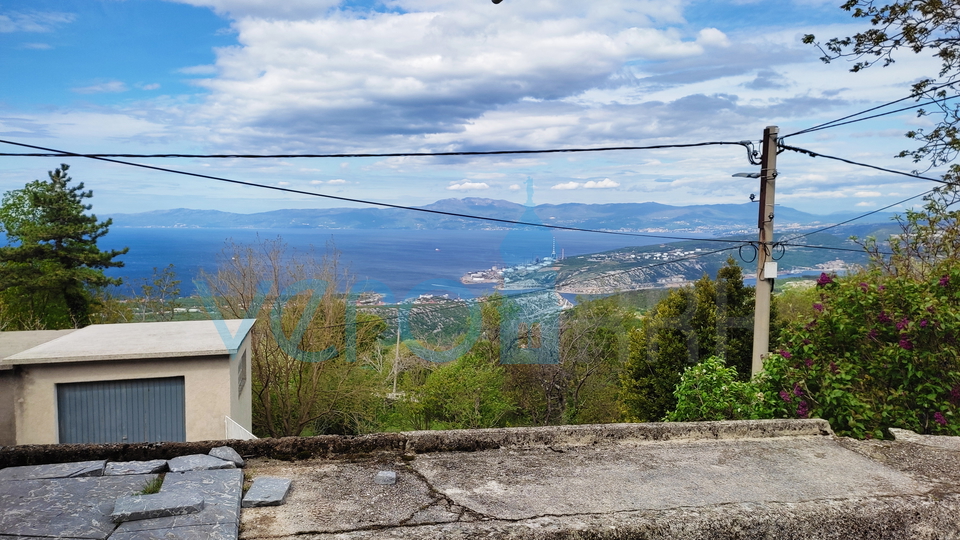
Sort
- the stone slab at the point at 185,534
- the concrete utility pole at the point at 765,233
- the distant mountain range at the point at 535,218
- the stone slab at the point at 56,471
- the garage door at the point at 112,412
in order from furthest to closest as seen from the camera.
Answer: the distant mountain range at the point at 535,218 → the concrete utility pole at the point at 765,233 → the garage door at the point at 112,412 → the stone slab at the point at 56,471 → the stone slab at the point at 185,534

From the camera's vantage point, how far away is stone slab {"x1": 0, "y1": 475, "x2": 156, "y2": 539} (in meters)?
2.00

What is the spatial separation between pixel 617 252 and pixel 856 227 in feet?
28.3

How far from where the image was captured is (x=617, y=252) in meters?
Result: 25.7

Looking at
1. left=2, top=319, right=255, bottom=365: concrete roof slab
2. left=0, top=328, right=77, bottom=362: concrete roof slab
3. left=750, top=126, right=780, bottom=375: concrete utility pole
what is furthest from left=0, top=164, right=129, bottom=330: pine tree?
left=750, top=126, right=780, bottom=375: concrete utility pole

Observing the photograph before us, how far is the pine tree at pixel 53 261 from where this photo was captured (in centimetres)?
2528

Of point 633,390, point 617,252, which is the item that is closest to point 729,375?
point 633,390

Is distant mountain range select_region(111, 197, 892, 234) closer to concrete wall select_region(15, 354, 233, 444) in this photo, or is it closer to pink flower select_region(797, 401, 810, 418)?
concrete wall select_region(15, 354, 233, 444)

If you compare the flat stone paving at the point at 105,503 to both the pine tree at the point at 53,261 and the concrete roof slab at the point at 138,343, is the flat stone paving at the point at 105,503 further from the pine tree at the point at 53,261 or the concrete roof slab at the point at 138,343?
the pine tree at the point at 53,261

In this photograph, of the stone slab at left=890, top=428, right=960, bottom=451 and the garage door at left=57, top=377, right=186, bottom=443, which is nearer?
the stone slab at left=890, top=428, right=960, bottom=451

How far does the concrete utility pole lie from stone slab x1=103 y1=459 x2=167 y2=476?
26.6 ft

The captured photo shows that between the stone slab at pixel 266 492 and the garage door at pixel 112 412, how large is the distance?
23.9 feet

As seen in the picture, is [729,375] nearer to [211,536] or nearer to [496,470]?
[496,470]

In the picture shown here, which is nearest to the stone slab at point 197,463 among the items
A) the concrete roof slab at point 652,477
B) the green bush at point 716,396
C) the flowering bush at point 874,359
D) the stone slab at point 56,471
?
the stone slab at point 56,471

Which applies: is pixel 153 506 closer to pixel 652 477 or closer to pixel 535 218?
pixel 652 477
